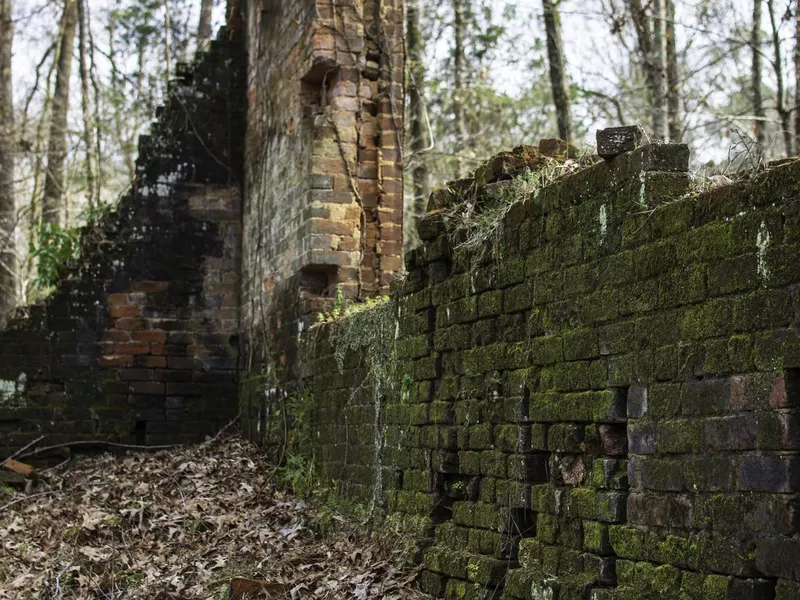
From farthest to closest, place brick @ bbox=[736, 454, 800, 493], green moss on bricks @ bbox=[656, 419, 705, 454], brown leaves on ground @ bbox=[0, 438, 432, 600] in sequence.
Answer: brown leaves on ground @ bbox=[0, 438, 432, 600] → green moss on bricks @ bbox=[656, 419, 705, 454] → brick @ bbox=[736, 454, 800, 493]

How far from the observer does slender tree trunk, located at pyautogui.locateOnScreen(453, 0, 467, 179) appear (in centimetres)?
1920

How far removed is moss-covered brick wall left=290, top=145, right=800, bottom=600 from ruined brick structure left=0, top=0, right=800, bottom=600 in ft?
0.05

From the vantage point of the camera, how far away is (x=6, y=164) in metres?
18.8

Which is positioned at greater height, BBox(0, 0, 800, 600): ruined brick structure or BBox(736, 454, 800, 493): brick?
BBox(0, 0, 800, 600): ruined brick structure

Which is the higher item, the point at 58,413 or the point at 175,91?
the point at 175,91

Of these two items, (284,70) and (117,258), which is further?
(117,258)

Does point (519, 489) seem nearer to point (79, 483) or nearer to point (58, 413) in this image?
point (79, 483)

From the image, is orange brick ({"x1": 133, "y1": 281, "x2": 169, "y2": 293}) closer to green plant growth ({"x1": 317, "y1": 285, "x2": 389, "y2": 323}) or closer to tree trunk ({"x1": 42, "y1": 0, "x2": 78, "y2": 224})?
green plant growth ({"x1": 317, "y1": 285, "x2": 389, "y2": 323})

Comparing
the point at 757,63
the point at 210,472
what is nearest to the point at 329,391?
the point at 210,472

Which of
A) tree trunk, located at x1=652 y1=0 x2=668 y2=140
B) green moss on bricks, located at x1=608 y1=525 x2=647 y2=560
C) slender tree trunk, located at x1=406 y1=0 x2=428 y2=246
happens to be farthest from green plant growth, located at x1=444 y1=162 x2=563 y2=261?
slender tree trunk, located at x1=406 y1=0 x2=428 y2=246

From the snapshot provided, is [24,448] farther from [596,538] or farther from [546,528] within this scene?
[596,538]

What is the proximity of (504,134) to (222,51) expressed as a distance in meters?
8.43

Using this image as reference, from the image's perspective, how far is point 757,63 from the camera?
17.3m

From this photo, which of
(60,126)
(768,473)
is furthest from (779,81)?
(60,126)
